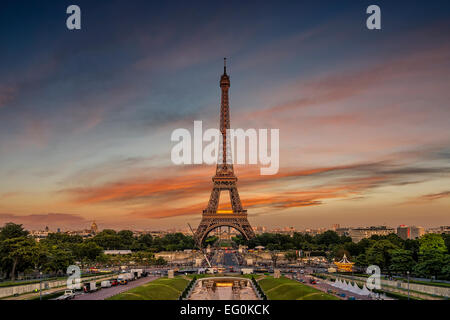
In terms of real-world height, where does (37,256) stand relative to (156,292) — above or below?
above

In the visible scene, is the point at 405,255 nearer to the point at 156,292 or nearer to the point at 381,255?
the point at 381,255

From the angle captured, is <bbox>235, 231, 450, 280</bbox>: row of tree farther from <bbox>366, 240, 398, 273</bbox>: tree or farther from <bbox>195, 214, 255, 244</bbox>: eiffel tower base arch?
<bbox>195, 214, 255, 244</bbox>: eiffel tower base arch

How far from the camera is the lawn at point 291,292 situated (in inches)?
1607

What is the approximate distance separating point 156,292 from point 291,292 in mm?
14805

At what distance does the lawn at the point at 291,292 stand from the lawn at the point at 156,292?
10.8m

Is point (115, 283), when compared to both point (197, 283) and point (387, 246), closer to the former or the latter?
point (197, 283)

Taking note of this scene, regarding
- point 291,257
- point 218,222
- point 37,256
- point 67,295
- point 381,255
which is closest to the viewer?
point 67,295

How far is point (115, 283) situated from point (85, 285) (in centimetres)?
750

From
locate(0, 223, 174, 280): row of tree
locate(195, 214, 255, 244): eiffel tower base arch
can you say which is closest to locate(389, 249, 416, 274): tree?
locate(0, 223, 174, 280): row of tree

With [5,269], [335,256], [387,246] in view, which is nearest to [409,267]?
[387,246]

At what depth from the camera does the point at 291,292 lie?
45.1m

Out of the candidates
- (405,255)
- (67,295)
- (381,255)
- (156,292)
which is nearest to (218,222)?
(381,255)
